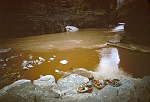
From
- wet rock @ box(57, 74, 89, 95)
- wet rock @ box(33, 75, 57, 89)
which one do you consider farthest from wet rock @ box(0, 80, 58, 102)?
wet rock @ box(57, 74, 89, 95)

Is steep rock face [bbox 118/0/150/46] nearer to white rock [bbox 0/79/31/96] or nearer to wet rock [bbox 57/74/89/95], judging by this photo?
wet rock [bbox 57/74/89/95]

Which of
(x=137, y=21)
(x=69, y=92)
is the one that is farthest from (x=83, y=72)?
(x=137, y=21)

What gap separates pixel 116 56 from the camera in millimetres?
4512

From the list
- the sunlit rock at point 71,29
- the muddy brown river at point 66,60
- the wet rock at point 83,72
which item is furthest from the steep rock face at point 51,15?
the wet rock at point 83,72

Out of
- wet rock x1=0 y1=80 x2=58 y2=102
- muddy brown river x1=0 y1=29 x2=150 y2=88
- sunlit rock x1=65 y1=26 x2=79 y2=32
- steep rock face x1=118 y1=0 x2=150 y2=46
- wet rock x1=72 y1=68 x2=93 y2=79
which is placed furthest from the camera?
sunlit rock x1=65 y1=26 x2=79 y2=32

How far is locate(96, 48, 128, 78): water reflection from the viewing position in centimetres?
372

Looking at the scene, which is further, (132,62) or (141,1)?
(141,1)

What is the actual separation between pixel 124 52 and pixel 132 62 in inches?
24.6

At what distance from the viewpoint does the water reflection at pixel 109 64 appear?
12.2 ft

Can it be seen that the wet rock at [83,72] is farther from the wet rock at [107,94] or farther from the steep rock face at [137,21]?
the steep rock face at [137,21]

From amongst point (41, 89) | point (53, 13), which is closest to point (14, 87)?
point (41, 89)

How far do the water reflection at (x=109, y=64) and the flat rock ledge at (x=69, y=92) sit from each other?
29 centimetres

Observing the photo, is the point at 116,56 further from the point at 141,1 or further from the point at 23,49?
the point at 23,49

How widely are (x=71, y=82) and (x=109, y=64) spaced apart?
1112 millimetres
